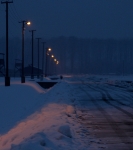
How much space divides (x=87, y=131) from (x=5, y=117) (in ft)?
21.5

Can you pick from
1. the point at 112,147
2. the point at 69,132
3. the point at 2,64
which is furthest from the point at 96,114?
the point at 2,64

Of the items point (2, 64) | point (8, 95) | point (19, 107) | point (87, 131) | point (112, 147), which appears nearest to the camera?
point (112, 147)

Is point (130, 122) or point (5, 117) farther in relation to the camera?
point (5, 117)

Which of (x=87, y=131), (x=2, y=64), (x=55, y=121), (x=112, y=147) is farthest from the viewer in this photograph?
(x=2, y=64)

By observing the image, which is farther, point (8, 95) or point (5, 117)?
point (8, 95)

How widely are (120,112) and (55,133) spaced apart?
338 inches

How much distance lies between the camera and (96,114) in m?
19.1

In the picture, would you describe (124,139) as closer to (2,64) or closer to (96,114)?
(96,114)

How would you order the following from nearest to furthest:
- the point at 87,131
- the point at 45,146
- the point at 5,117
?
the point at 45,146
the point at 87,131
the point at 5,117

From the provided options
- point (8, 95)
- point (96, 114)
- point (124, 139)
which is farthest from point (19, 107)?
point (124, 139)

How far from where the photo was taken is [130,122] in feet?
52.8

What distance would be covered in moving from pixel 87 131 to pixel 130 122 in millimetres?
3148

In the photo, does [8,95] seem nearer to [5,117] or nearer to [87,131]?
[5,117]

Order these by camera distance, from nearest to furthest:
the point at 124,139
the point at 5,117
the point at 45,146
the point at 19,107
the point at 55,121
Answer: the point at 45,146 < the point at 124,139 < the point at 55,121 < the point at 5,117 < the point at 19,107
